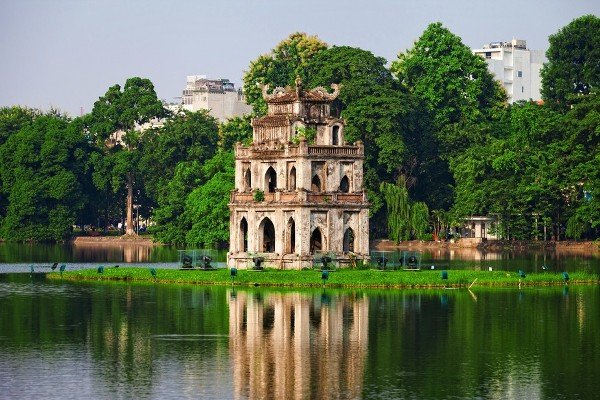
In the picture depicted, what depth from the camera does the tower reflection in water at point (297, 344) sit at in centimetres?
5894

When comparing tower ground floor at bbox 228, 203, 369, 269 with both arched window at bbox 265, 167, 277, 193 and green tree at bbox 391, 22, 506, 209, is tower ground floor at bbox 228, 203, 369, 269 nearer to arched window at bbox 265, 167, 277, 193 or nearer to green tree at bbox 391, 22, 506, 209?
arched window at bbox 265, 167, 277, 193

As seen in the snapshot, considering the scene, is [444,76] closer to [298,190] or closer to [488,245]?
[488,245]

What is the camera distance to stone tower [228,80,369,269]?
106 meters

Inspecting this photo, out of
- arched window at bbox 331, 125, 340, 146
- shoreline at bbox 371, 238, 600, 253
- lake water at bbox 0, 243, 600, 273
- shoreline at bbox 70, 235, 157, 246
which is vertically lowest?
lake water at bbox 0, 243, 600, 273

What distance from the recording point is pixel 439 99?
579ft

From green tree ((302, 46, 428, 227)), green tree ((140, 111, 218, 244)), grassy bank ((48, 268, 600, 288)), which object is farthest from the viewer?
green tree ((140, 111, 218, 244))

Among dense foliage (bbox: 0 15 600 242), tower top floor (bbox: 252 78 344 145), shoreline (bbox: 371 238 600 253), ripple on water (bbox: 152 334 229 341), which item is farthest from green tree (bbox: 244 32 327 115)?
ripple on water (bbox: 152 334 229 341)

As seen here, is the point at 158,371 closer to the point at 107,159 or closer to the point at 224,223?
the point at 224,223

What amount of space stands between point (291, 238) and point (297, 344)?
37.8m

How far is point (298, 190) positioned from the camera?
347 ft

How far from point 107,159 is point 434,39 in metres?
40.5

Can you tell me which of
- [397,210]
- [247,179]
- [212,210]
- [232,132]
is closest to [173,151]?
[232,132]

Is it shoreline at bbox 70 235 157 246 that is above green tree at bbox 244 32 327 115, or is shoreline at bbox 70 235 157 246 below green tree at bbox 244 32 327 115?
below

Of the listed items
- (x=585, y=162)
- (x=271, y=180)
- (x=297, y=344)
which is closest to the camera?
(x=297, y=344)
